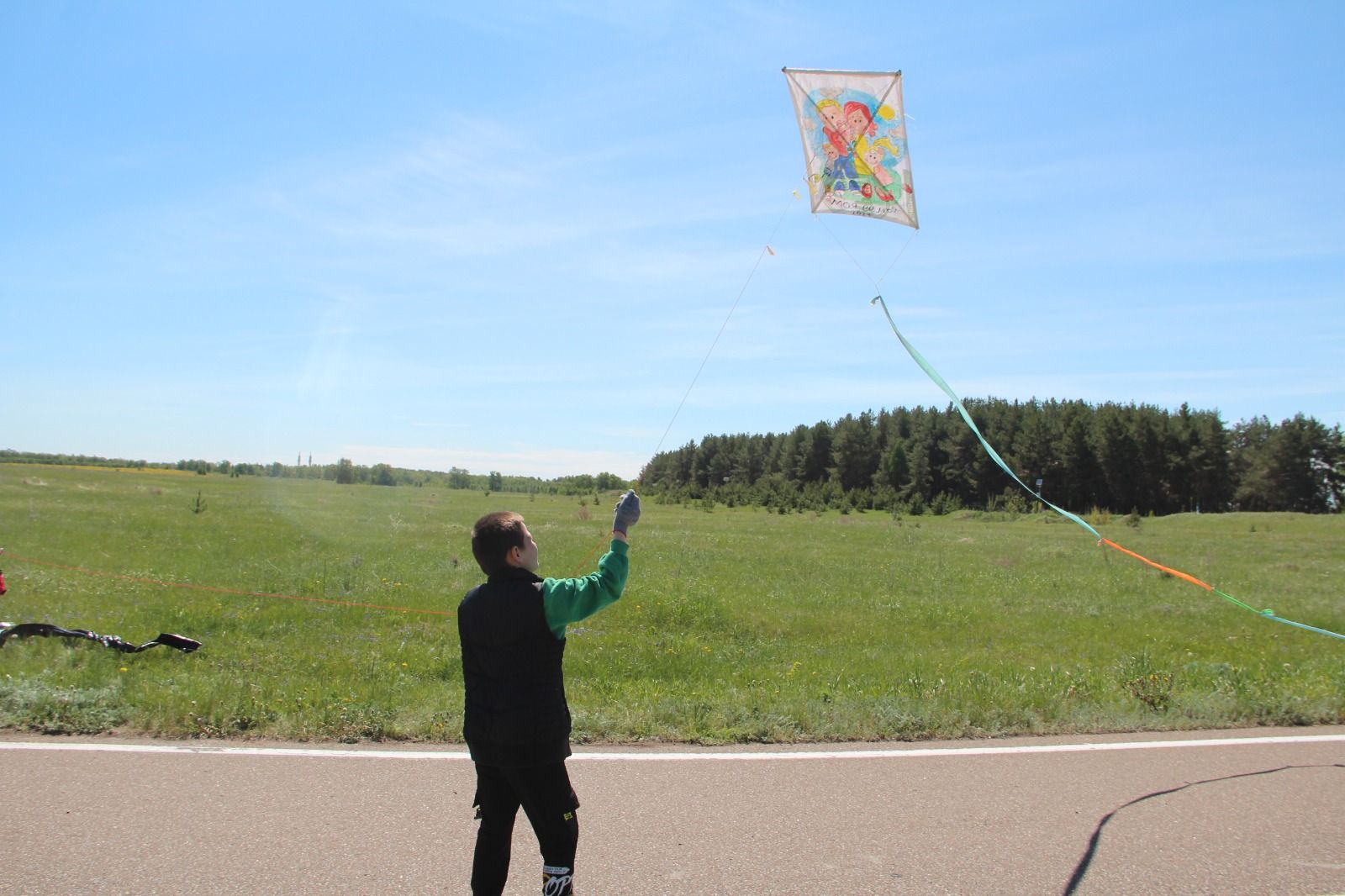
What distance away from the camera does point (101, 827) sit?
14.4 feet

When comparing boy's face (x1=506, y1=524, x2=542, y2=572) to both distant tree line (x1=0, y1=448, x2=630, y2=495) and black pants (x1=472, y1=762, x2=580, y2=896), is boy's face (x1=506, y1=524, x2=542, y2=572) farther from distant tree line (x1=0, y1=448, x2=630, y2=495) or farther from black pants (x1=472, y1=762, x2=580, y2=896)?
distant tree line (x1=0, y1=448, x2=630, y2=495)

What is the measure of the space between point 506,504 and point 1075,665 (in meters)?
58.0

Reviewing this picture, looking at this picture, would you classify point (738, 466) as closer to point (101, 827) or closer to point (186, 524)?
point (186, 524)

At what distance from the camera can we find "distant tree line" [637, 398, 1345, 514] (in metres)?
78.9

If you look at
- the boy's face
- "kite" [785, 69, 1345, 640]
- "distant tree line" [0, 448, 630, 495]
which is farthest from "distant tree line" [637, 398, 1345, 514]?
the boy's face

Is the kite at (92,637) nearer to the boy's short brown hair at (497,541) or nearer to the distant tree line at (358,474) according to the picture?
the boy's short brown hair at (497,541)

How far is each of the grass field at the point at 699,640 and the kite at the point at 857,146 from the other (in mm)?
2251

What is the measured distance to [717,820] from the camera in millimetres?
4648

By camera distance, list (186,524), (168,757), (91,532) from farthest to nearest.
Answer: (186,524) → (91,532) → (168,757)

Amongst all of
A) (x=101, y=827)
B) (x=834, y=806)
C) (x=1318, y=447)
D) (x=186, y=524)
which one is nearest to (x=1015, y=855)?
(x=834, y=806)

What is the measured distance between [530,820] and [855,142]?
5286 mm

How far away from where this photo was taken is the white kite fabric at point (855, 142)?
6480mm

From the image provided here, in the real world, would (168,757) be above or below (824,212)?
below

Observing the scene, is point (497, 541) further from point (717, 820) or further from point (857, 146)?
point (857, 146)
